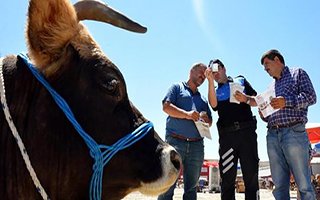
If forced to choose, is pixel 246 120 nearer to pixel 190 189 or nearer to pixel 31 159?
pixel 190 189

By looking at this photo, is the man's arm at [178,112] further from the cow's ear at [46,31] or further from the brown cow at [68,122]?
the cow's ear at [46,31]

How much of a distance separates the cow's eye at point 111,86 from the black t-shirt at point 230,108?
14.0 feet

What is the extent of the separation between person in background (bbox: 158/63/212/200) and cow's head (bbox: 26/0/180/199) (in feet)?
13.2

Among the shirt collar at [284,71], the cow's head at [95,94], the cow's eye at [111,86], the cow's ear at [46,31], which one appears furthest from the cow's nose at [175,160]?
the shirt collar at [284,71]

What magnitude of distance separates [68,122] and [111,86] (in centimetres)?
34

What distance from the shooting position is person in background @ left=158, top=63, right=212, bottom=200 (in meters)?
6.66

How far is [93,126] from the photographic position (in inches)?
95.0

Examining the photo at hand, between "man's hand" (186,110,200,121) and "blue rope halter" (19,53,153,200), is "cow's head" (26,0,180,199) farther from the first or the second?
"man's hand" (186,110,200,121)

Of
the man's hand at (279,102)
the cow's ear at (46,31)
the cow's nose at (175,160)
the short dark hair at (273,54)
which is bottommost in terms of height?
the cow's nose at (175,160)

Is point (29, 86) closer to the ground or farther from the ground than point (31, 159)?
farther from the ground

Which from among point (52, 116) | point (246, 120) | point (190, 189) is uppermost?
point (246, 120)

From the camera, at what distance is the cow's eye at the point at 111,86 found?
98.1 inches

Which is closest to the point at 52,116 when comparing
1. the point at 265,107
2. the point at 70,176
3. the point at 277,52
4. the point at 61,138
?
→ the point at 61,138

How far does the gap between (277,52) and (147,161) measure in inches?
180
